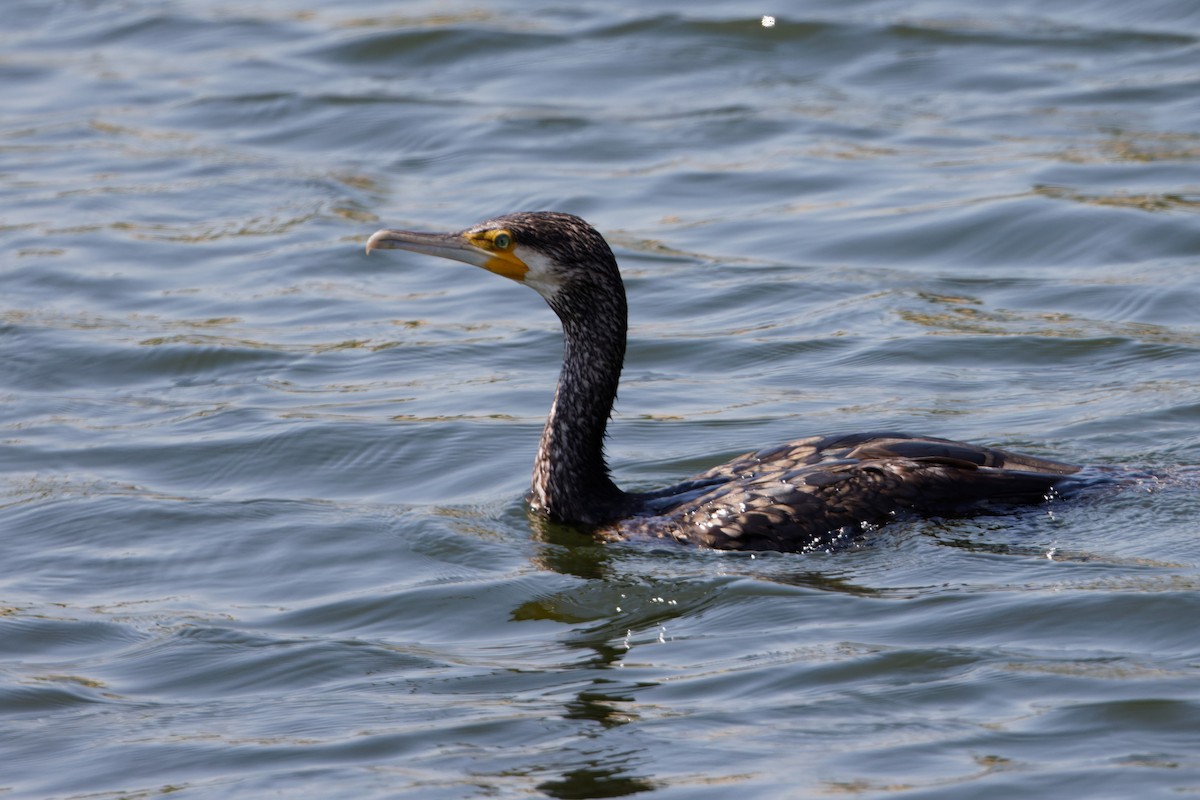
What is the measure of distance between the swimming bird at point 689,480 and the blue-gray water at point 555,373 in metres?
0.14

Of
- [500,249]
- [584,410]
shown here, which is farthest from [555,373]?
[500,249]

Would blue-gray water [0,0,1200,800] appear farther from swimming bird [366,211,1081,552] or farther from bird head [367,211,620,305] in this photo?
bird head [367,211,620,305]

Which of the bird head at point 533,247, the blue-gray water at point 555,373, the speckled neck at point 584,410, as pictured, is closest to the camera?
the blue-gray water at point 555,373

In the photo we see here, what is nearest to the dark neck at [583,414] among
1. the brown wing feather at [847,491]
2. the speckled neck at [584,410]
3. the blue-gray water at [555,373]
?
the speckled neck at [584,410]

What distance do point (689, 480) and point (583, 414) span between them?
0.56 m

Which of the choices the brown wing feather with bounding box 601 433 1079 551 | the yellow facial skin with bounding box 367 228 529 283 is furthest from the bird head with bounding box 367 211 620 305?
the brown wing feather with bounding box 601 433 1079 551

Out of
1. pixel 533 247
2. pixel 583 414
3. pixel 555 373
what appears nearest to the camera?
pixel 533 247

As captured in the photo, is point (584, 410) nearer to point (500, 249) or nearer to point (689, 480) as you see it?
point (689, 480)

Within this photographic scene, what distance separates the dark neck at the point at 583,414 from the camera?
8727mm

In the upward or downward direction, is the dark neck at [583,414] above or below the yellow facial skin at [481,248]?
below

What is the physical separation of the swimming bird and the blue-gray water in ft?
0.46

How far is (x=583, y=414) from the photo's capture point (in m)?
8.84

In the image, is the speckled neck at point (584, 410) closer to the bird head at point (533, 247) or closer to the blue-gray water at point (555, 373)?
the bird head at point (533, 247)

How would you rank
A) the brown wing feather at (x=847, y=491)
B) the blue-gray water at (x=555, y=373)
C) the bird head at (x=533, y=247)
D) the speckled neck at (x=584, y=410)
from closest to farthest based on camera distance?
the blue-gray water at (x=555, y=373) → the brown wing feather at (x=847, y=491) → the bird head at (x=533, y=247) → the speckled neck at (x=584, y=410)
